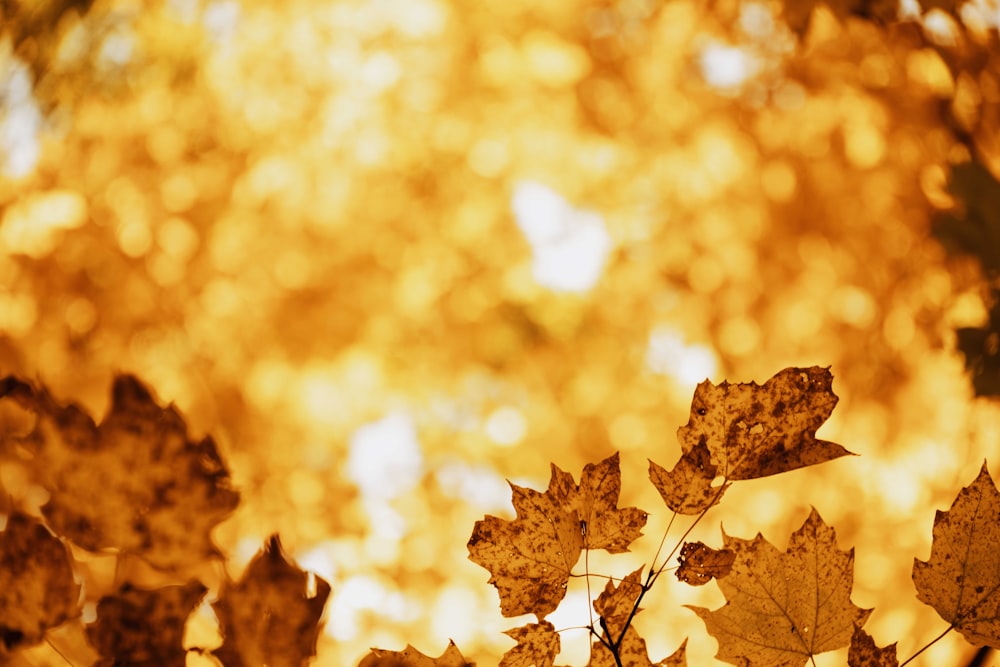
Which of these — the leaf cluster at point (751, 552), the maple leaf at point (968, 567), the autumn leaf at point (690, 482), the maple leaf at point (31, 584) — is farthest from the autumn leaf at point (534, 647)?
the maple leaf at point (31, 584)

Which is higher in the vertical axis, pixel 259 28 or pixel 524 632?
pixel 259 28

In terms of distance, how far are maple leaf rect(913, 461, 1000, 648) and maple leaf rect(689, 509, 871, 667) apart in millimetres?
46

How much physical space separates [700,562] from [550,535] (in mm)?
89

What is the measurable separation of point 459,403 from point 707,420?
0.17m

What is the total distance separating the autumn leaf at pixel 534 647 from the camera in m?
0.45

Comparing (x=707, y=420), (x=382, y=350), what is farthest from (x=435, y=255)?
(x=707, y=420)

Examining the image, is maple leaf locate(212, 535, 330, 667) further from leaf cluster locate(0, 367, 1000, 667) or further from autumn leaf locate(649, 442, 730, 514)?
autumn leaf locate(649, 442, 730, 514)

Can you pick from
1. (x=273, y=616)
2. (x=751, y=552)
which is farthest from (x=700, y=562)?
(x=273, y=616)

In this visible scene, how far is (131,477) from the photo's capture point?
54 centimetres

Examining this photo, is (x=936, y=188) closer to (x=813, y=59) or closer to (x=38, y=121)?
(x=813, y=59)

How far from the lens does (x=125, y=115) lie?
59cm

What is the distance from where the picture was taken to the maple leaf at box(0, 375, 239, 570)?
1.76ft

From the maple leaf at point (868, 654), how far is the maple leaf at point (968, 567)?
0.04 m

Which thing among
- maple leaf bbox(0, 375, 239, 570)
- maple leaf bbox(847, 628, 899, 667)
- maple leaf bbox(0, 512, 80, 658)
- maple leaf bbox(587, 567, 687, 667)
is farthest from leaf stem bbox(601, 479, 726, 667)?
maple leaf bbox(0, 512, 80, 658)
